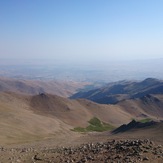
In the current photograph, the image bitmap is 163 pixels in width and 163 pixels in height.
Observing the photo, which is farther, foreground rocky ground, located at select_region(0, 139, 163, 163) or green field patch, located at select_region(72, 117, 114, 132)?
green field patch, located at select_region(72, 117, 114, 132)

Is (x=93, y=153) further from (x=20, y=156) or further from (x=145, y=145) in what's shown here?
(x=20, y=156)

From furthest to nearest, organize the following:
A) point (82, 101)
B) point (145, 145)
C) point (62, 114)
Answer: point (82, 101), point (62, 114), point (145, 145)

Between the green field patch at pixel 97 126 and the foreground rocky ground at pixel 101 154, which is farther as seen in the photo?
the green field patch at pixel 97 126

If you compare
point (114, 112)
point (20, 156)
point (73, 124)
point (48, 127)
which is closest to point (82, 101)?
point (114, 112)

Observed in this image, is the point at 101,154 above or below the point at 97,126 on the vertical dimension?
above

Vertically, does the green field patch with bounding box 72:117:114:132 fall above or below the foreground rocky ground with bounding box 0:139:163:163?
below

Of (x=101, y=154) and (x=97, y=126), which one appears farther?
(x=97, y=126)

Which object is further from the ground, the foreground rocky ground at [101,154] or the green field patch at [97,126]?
the foreground rocky ground at [101,154]

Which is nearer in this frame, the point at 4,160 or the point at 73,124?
the point at 4,160
